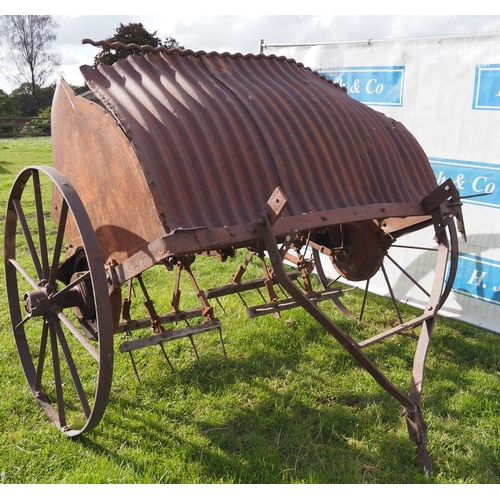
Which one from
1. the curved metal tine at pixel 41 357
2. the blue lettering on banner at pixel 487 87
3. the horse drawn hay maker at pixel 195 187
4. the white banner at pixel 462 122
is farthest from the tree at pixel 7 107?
the blue lettering on banner at pixel 487 87

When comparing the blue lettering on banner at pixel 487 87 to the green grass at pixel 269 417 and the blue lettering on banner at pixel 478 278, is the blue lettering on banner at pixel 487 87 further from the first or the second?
the green grass at pixel 269 417

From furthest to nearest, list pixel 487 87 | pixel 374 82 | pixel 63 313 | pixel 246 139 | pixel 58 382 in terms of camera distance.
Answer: pixel 374 82, pixel 487 87, pixel 63 313, pixel 58 382, pixel 246 139

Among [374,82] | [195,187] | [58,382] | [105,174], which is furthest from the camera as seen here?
[374,82]

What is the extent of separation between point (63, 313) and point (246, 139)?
1681mm

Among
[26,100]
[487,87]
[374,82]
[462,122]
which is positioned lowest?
[462,122]

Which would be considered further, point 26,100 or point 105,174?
point 26,100

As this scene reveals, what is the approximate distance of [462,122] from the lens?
4805mm

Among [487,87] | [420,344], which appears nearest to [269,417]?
[420,344]

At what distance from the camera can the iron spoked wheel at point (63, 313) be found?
2500mm

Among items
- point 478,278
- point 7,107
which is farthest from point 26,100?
point 478,278

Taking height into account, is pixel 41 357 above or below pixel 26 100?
below

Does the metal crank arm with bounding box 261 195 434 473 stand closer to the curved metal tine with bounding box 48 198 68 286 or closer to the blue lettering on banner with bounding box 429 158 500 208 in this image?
the curved metal tine with bounding box 48 198 68 286

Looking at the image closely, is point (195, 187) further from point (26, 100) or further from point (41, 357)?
point (26, 100)

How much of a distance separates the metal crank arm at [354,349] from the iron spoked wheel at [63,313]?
2.75ft
